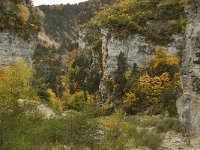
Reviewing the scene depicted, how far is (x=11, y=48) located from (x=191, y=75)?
1897cm

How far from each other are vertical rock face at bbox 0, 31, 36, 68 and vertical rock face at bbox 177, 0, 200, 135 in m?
17.2

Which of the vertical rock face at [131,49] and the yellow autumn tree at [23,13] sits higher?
the yellow autumn tree at [23,13]

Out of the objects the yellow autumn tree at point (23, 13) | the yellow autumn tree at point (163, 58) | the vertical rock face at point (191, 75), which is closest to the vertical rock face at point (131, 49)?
the yellow autumn tree at point (163, 58)

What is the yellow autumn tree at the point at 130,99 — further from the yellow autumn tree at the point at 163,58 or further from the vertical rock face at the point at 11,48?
the vertical rock face at the point at 11,48

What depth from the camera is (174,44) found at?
61.5 m

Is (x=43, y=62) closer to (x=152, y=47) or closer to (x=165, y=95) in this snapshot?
(x=152, y=47)

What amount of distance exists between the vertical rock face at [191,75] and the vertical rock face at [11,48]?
17179 mm

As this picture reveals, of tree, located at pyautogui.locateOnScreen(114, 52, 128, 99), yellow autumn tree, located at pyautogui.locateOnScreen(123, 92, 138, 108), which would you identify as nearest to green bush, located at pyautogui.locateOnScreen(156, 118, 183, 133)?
yellow autumn tree, located at pyautogui.locateOnScreen(123, 92, 138, 108)

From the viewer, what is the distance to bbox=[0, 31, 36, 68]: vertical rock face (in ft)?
144

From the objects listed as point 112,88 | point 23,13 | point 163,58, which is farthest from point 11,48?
point 163,58

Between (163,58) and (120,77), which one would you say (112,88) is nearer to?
(120,77)

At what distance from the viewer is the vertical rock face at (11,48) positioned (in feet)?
144

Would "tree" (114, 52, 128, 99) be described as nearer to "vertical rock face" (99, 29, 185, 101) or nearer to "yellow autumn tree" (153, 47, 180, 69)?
"vertical rock face" (99, 29, 185, 101)

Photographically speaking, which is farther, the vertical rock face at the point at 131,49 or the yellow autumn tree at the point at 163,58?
the vertical rock face at the point at 131,49
